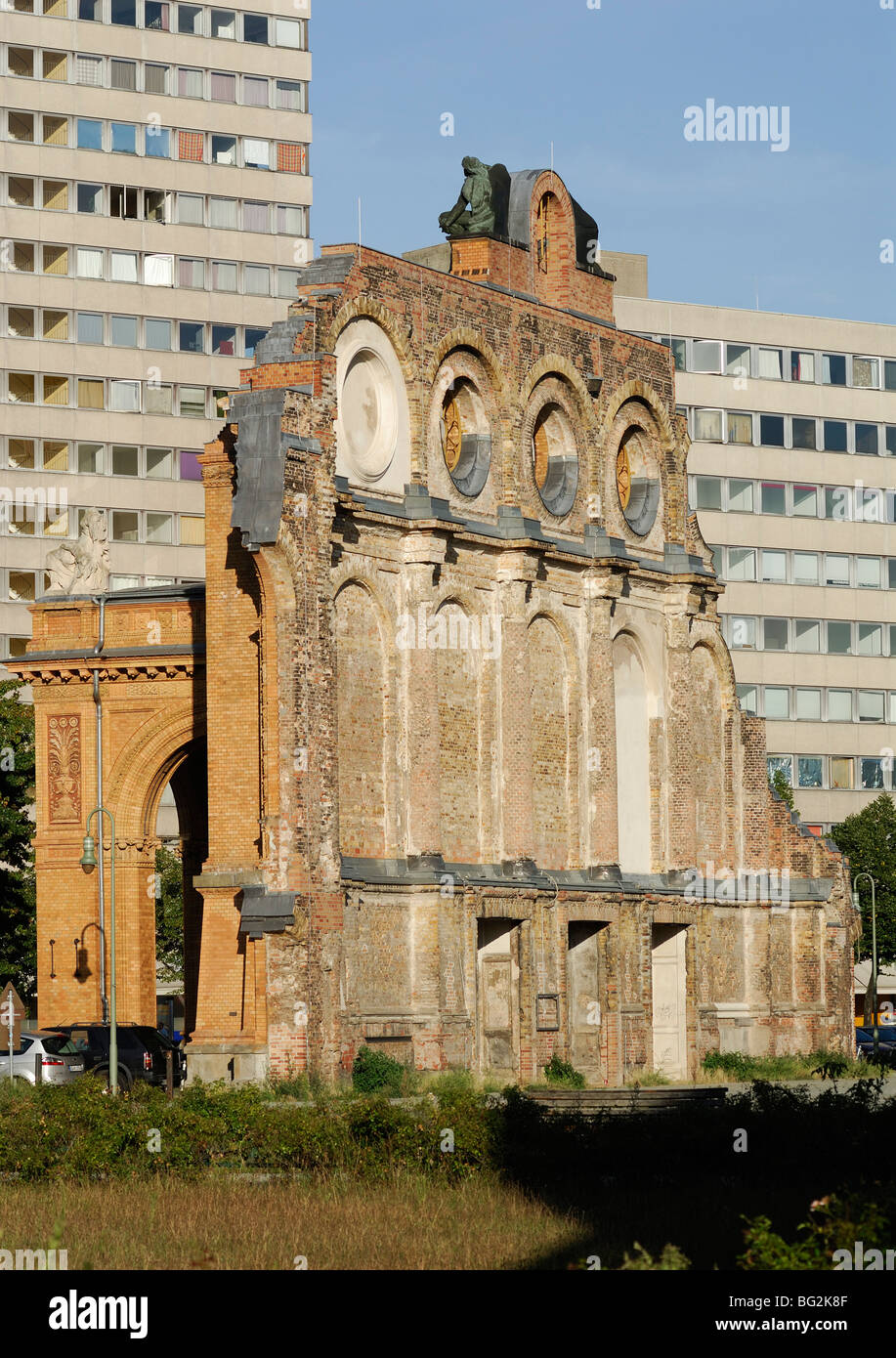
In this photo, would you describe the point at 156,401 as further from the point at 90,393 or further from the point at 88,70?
the point at 88,70

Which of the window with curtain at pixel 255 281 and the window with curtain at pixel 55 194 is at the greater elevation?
the window with curtain at pixel 55 194

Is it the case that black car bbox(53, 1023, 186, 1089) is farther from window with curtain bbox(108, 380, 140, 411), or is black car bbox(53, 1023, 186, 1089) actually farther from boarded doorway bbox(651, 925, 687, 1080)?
window with curtain bbox(108, 380, 140, 411)

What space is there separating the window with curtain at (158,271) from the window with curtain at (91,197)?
94.1 inches

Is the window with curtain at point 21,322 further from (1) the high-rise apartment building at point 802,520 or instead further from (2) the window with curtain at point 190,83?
(1) the high-rise apartment building at point 802,520

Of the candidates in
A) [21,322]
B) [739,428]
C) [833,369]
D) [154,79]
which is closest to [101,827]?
[21,322]

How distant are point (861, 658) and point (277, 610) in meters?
59.5

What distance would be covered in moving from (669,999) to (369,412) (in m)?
15.3

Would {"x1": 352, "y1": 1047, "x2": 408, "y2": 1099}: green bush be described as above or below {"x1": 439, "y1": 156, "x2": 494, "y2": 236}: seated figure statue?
below

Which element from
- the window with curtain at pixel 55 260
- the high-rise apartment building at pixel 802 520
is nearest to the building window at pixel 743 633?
the high-rise apartment building at pixel 802 520

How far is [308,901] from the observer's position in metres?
39.3

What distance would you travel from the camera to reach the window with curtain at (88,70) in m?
86.3

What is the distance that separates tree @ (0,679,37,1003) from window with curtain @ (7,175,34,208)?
28.9 m

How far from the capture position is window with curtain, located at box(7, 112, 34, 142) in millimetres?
84938

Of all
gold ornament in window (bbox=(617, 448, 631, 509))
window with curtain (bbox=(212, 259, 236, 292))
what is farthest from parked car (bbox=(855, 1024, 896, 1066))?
window with curtain (bbox=(212, 259, 236, 292))
